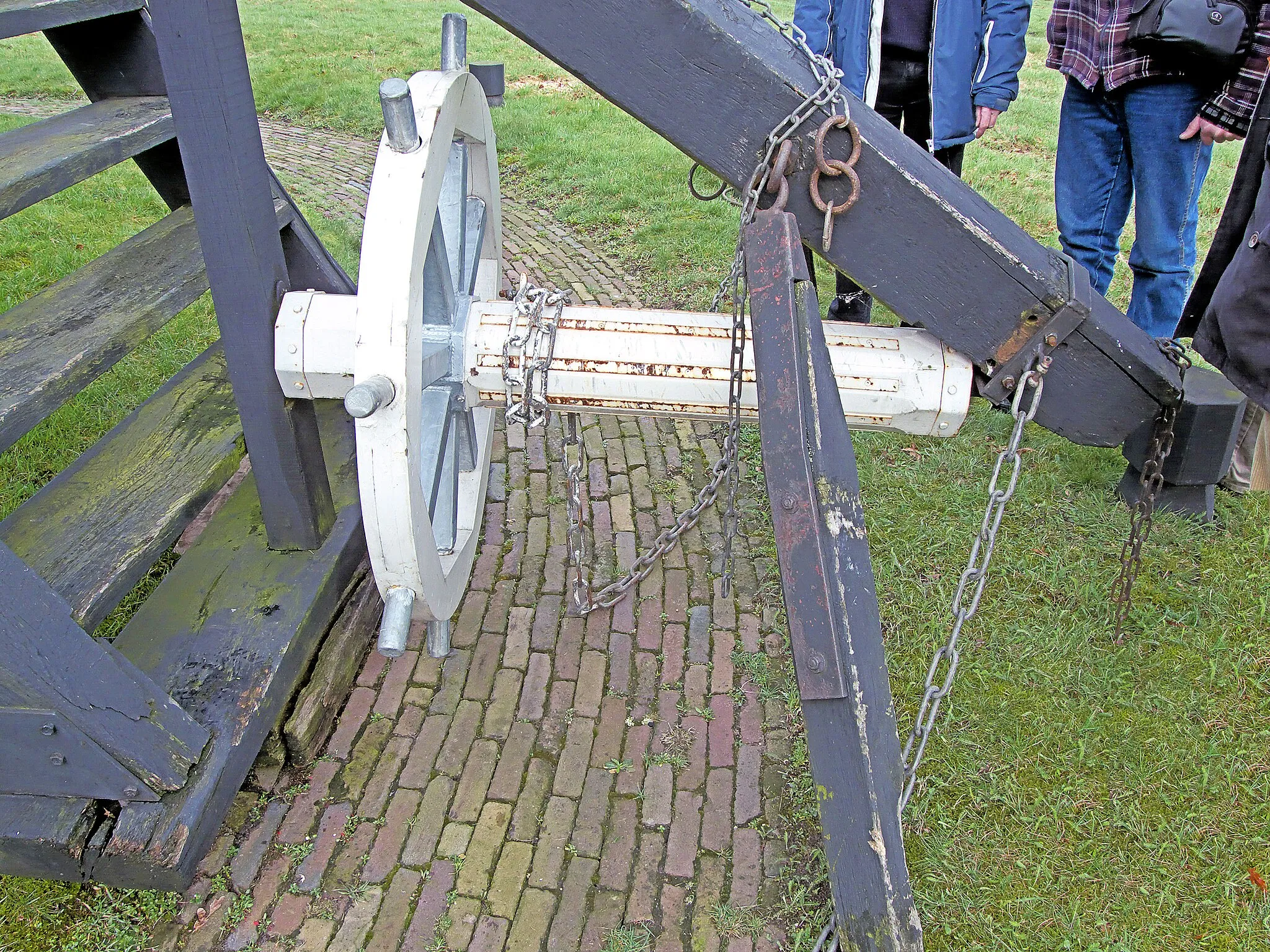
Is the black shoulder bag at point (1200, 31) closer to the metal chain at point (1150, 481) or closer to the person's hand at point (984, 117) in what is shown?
the person's hand at point (984, 117)

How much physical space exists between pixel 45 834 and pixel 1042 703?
2790 mm

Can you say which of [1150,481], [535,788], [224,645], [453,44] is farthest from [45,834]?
[1150,481]

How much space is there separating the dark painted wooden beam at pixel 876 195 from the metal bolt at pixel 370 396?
733 mm

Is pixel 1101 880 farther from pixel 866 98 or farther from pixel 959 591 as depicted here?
pixel 866 98

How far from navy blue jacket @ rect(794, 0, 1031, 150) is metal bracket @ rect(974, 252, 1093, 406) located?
6.89 feet

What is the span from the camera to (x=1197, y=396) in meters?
3.11

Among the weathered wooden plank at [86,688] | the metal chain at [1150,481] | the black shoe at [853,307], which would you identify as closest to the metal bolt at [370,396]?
the weathered wooden plank at [86,688]

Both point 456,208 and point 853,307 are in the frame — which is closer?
point 456,208

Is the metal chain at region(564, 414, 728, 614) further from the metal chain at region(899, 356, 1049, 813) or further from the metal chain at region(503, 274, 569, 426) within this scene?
the metal chain at region(899, 356, 1049, 813)

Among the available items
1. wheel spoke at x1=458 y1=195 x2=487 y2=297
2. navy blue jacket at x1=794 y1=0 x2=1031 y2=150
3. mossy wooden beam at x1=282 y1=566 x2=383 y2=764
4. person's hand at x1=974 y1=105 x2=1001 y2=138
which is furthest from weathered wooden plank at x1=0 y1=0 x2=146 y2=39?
person's hand at x1=974 y1=105 x2=1001 y2=138

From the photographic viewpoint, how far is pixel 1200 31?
2.99m

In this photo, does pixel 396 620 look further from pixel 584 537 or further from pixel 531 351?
pixel 584 537

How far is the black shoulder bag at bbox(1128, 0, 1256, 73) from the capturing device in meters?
2.96

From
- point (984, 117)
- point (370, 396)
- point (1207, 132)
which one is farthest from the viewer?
point (984, 117)
